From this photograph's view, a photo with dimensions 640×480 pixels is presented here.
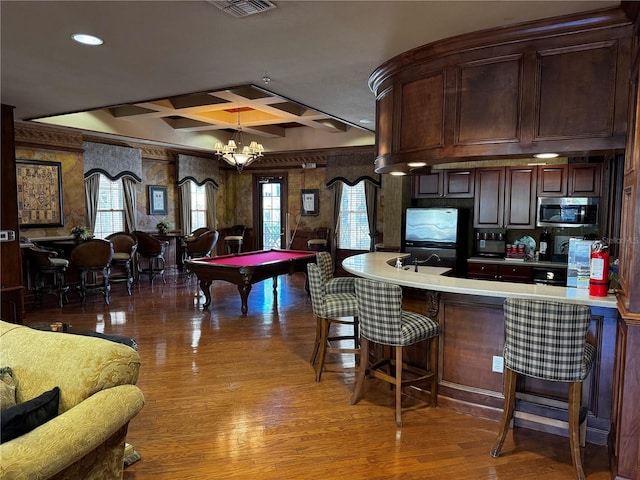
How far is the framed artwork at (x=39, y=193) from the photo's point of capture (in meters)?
6.68

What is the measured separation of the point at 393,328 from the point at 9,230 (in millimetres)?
4772

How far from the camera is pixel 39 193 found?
6.91 m

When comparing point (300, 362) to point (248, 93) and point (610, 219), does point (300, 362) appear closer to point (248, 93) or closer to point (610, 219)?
point (610, 219)

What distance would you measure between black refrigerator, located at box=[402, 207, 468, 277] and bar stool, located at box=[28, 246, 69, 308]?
5131 millimetres

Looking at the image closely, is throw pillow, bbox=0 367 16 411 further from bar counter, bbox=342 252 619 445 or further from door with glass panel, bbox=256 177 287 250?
door with glass panel, bbox=256 177 287 250

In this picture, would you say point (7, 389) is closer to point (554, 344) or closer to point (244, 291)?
point (554, 344)

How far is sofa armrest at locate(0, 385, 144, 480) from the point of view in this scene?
148 cm

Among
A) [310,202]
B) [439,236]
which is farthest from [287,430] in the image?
[310,202]

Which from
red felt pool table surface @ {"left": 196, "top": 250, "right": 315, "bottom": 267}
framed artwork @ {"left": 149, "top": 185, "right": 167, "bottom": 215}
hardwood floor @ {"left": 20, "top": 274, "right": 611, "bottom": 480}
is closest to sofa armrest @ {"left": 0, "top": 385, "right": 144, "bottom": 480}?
hardwood floor @ {"left": 20, "top": 274, "right": 611, "bottom": 480}

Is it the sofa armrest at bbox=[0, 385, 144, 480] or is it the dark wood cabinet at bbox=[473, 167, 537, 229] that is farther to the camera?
the dark wood cabinet at bbox=[473, 167, 537, 229]

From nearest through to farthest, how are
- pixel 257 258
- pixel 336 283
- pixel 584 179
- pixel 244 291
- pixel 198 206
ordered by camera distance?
pixel 336 283 < pixel 584 179 < pixel 244 291 < pixel 257 258 < pixel 198 206

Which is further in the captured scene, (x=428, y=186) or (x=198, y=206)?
(x=198, y=206)

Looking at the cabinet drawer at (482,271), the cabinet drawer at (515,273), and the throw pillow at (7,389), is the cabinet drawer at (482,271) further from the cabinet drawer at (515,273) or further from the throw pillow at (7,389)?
the throw pillow at (7,389)

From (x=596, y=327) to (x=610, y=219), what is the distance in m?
1.58
